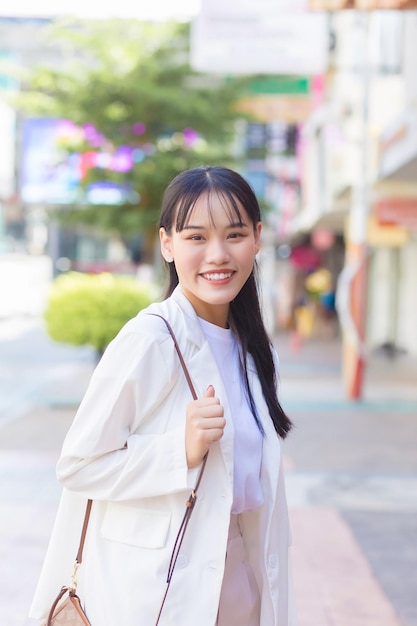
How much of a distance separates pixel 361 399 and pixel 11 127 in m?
29.3

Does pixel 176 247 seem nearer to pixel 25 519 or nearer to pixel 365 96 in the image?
pixel 25 519

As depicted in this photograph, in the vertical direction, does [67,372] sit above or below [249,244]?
below

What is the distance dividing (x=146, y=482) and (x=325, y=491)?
5.08 m

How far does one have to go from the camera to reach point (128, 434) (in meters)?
1.94

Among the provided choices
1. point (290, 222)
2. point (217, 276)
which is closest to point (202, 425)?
point (217, 276)

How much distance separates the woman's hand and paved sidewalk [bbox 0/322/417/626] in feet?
8.28

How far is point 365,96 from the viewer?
11430 millimetres

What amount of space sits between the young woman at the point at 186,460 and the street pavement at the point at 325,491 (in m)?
2.23

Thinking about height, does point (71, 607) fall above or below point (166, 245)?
below

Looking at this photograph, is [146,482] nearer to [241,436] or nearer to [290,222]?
[241,436]

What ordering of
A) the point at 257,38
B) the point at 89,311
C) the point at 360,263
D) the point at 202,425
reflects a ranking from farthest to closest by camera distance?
the point at 360,263 → the point at 89,311 → the point at 257,38 → the point at 202,425

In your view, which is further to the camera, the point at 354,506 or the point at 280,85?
the point at 280,85

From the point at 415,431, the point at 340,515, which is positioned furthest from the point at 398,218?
the point at 340,515

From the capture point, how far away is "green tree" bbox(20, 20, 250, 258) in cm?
1767
